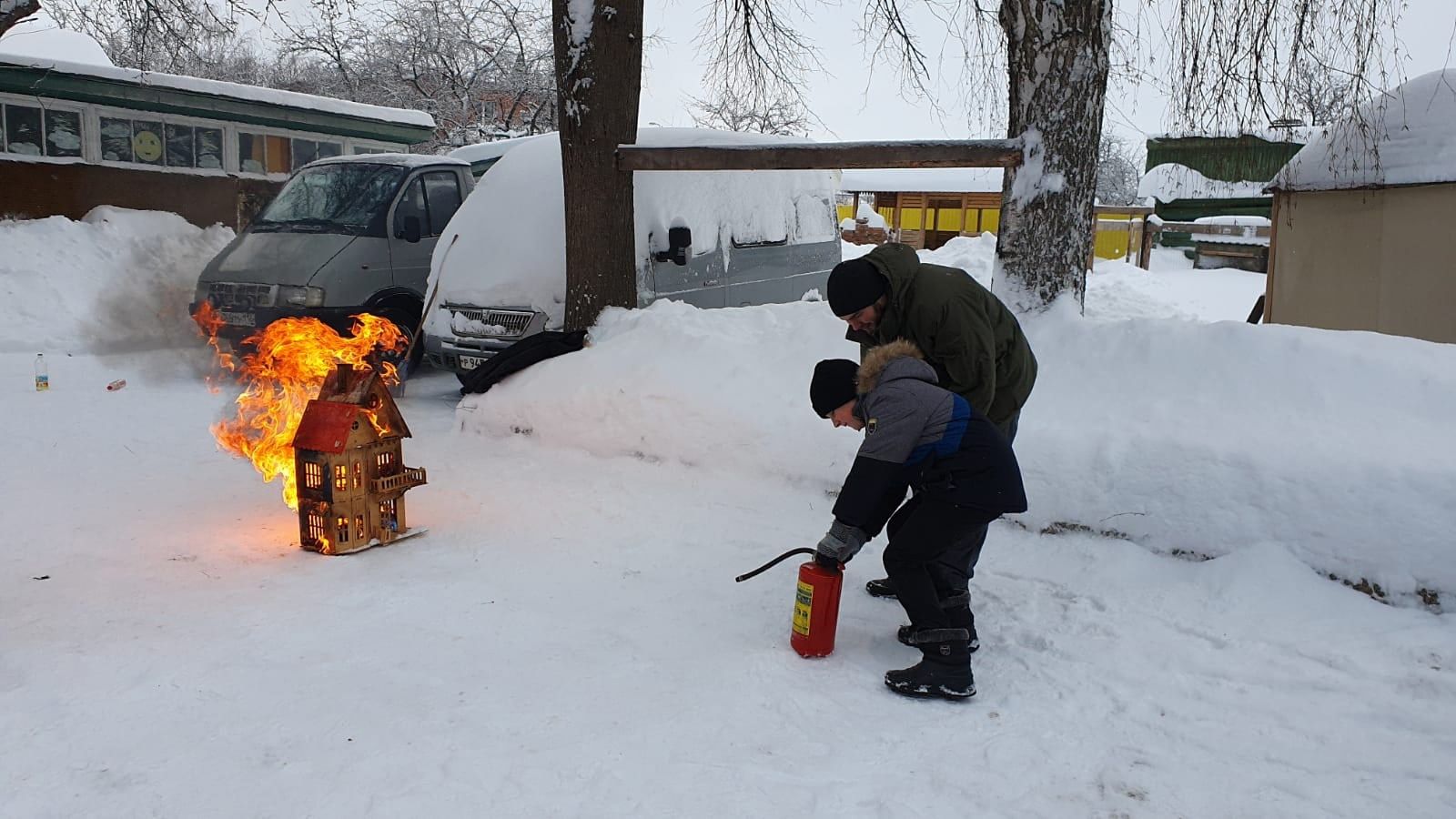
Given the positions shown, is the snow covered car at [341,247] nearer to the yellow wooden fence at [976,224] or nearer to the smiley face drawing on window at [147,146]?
the smiley face drawing on window at [147,146]

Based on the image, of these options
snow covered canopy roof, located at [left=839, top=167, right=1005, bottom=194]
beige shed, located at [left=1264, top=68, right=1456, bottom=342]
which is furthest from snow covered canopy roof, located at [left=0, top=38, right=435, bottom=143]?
snow covered canopy roof, located at [left=839, top=167, right=1005, bottom=194]

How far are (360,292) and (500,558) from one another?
5.35 metres

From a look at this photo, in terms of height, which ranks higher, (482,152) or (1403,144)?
(482,152)

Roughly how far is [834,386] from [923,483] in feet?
1.66

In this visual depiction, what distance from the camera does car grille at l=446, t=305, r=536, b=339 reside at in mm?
8383

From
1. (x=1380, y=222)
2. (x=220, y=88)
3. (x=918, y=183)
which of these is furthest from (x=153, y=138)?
(x=918, y=183)

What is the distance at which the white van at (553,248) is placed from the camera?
846 cm

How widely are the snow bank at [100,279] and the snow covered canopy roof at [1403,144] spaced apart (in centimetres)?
1175

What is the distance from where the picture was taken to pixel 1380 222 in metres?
8.12

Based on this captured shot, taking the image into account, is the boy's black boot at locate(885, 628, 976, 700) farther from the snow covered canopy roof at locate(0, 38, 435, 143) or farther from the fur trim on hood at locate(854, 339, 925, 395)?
the snow covered canopy roof at locate(0, 38, 435, 143)

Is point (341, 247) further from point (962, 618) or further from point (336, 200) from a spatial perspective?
point (962, 618)

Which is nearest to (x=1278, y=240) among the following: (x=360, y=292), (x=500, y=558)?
(x=500, y=558)

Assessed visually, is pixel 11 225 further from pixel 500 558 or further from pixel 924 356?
pixel 924 356

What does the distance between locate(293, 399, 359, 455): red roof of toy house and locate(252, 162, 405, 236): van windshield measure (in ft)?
17.3
